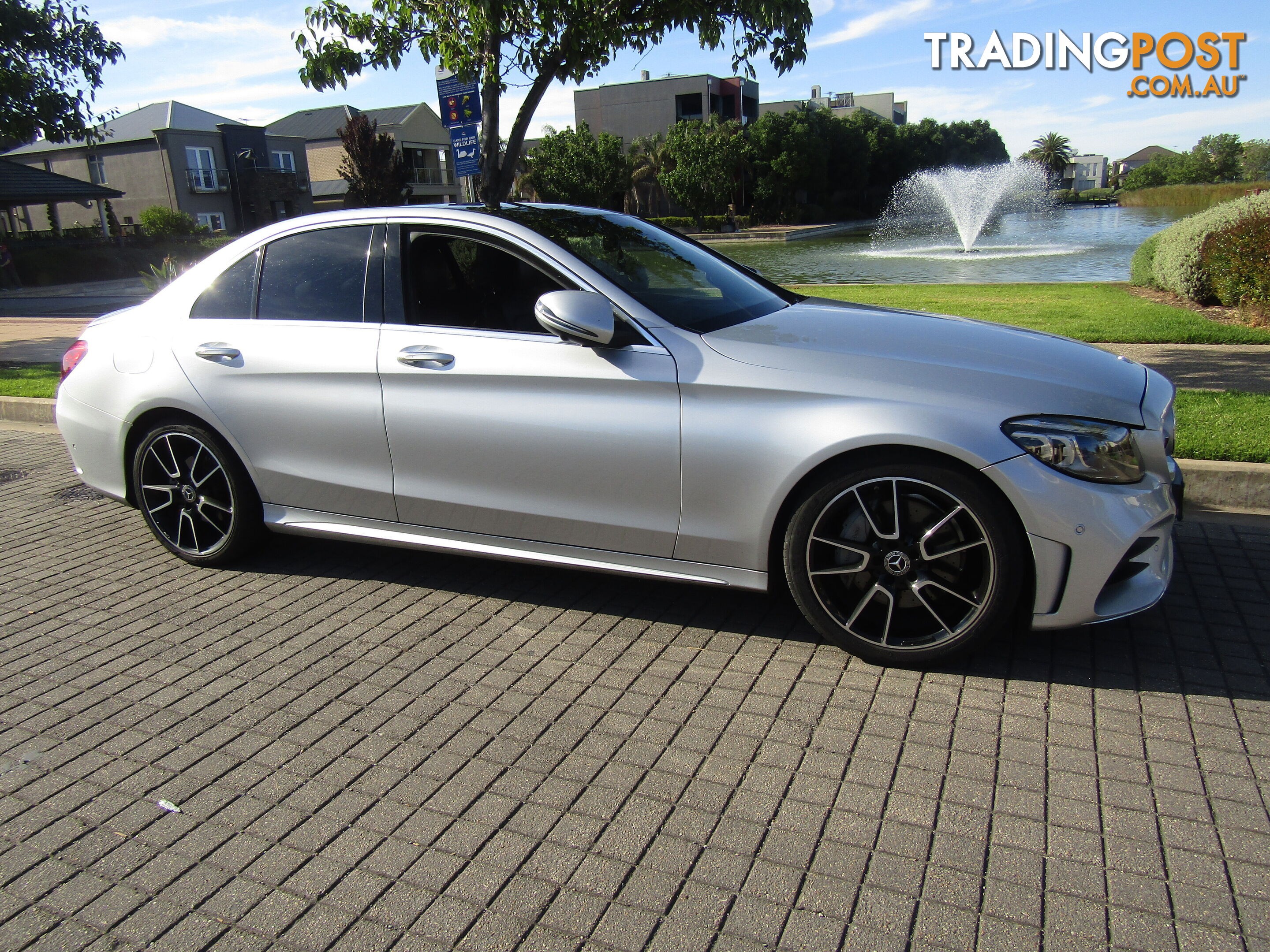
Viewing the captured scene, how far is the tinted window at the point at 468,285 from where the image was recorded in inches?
161

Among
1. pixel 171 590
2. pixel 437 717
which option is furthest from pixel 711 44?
pixel 437 717

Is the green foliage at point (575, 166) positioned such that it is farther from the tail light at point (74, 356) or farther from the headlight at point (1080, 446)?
the headlight at point (1080, 446)

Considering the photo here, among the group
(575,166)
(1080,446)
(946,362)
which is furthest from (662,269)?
(575,166)

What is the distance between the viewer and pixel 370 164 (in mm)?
46125

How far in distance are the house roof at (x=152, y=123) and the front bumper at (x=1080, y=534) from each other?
185 feet

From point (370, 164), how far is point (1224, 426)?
45.9m

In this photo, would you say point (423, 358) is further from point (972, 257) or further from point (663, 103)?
point (663, 103)

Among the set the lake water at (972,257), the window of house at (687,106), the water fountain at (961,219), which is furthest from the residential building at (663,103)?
the lake water at (972,257)

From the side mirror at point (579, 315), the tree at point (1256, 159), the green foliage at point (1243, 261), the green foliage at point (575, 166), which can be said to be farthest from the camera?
the tree at point (1256, 159)

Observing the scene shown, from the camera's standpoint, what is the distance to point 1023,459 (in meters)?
3.29

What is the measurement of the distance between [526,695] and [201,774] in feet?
3.65

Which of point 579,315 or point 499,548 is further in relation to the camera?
point 499,548

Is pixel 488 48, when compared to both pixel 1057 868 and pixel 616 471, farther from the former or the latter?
pixel 1057 868

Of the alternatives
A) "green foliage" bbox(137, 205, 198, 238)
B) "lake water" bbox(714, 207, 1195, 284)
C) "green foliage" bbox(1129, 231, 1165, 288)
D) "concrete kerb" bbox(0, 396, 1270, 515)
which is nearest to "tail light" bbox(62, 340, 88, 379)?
"concrete kerb" bbox(0, 396, 1270, 515)
